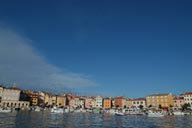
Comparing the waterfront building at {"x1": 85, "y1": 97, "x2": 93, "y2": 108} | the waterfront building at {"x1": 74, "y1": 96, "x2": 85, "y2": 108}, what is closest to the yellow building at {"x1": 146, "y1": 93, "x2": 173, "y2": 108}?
the waterfront building at {"x1": 85, "y1": 97, "x2": 93, "y2": 108}

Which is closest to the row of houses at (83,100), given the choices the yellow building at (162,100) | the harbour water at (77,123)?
the yellow building at (162,100)

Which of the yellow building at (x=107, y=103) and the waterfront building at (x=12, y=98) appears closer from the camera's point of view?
the waterfront building at (x=12, y=98)

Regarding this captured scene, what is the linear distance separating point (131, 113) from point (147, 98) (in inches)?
1919

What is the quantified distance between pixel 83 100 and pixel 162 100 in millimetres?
59625

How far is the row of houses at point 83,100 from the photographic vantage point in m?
128

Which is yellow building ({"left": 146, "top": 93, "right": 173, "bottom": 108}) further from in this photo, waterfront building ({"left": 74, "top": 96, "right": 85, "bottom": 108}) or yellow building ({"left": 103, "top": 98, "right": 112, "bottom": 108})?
waterfront building ({"left": 74, "top": 96, "right": 85, "bottom": 108})

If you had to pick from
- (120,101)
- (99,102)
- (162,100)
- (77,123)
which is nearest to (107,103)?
(99,102)

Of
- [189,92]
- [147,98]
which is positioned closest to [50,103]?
[147,98]

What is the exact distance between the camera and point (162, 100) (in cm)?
13688

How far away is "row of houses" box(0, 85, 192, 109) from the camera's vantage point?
12800 centimetres

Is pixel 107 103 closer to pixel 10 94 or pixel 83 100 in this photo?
pixel 83 100

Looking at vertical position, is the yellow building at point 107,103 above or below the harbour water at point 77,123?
above

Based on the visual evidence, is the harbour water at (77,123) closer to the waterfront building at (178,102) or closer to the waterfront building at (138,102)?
the waterfront building at (178,102)

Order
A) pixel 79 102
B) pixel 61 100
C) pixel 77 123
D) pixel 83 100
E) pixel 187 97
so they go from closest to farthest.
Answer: pixel 77 123, pixel 187 97, pixel 61 100, pixel 79 102, pixel 83 100
